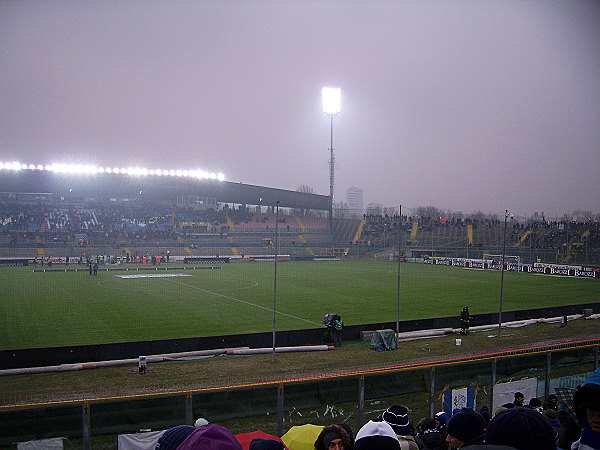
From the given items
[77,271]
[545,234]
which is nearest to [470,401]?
[77,271]

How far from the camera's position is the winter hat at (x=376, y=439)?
302 centimetres

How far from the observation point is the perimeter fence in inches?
281

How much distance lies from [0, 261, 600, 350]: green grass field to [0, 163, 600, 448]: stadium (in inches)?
4.9

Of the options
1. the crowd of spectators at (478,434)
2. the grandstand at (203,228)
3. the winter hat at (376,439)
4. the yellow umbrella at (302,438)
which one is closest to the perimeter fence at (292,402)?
the yellow umbrella at (302,438)

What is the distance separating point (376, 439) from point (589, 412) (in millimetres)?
1308

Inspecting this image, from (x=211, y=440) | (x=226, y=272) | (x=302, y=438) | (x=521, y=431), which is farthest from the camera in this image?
(x=226, y=272)

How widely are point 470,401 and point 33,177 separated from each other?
6217cm

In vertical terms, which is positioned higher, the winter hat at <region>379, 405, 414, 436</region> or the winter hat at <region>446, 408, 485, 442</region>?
the winter hat at <region>446, 408, 485, 442</region>

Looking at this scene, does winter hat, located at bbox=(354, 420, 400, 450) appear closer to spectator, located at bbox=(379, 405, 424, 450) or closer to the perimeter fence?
spectator, located at bbox=(379, 405, 424, 450)

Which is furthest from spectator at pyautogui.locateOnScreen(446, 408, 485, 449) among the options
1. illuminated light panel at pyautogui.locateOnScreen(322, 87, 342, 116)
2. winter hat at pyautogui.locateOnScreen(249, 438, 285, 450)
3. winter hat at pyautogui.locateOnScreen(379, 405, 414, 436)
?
illuminated light panel at pyautogui.locateOnScreen(322, 87, 342, 116)

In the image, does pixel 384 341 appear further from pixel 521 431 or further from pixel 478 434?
pixel 521 431

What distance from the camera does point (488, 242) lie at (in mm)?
69500

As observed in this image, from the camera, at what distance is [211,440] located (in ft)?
8.21

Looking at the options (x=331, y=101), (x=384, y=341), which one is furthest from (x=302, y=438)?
(x=331, y=101)
